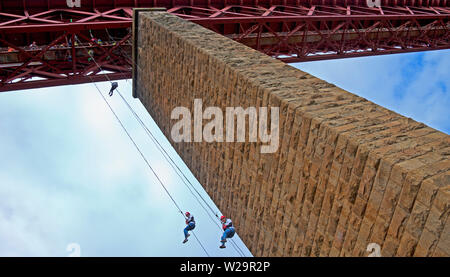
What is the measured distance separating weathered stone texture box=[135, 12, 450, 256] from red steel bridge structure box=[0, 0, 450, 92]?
588 cm

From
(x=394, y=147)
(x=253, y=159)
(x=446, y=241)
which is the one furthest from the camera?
(x=253, y=159)

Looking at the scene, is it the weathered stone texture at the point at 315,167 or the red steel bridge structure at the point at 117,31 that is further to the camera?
the red steel bridge structure at the point at 117,31

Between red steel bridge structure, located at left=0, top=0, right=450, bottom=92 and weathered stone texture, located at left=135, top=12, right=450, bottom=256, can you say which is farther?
red steel bridge structure, located at left=0, top=0, right=450, bottom=92

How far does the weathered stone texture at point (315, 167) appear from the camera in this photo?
4230 mm

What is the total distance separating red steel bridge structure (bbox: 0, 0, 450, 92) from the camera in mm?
13711

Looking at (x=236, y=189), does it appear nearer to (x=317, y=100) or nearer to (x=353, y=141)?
(x=317, y=100)

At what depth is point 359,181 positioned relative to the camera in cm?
482

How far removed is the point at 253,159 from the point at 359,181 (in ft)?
9.15

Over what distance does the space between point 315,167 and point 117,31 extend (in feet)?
44.8

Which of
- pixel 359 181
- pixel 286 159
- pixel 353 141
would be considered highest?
pixel 353 141

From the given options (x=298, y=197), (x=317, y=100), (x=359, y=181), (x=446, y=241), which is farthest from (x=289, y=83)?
(x=446, y=241)

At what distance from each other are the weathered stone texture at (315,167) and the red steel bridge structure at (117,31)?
19.3 feet

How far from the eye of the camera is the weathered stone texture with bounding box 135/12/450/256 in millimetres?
4230

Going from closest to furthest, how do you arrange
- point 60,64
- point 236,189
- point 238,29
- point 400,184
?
point 400,184
point 236,189
point 60,64
point 238,29
